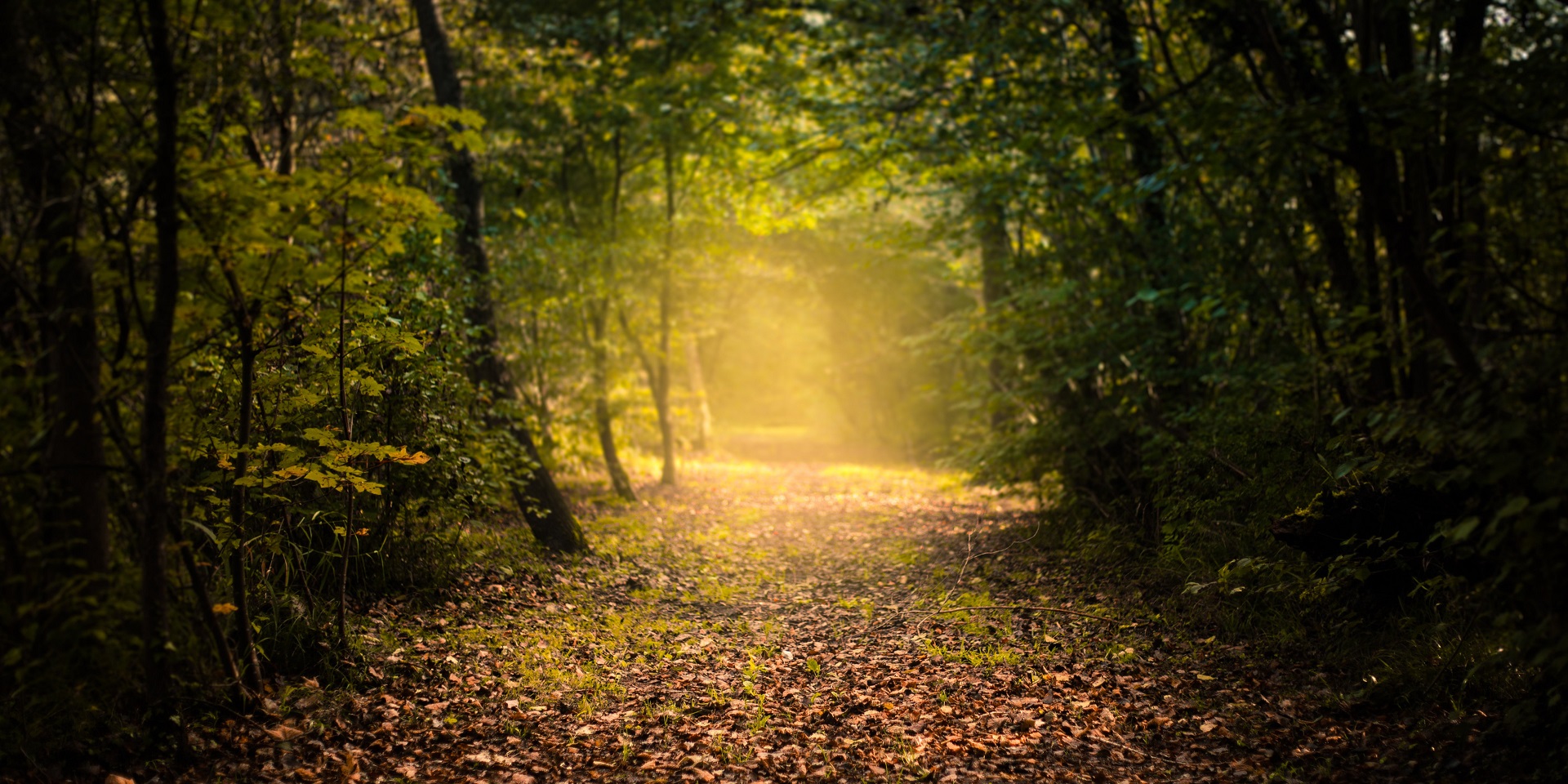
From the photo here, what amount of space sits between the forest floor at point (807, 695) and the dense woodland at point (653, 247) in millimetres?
337

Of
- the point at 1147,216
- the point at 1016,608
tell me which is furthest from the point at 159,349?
the point at 1147,216

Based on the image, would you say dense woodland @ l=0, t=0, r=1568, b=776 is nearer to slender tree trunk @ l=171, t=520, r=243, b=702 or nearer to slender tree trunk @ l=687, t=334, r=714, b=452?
slender tree trunk @ l=171, t=520, r=243, b=702

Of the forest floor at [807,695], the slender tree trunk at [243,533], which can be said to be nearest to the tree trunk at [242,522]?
the slender tree trunk at [243,533]

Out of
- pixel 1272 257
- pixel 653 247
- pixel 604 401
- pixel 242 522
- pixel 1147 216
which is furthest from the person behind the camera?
pixel 604 401

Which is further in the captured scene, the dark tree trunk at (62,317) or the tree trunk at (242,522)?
the tree trunk at (242,522)

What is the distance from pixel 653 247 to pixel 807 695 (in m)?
9.47

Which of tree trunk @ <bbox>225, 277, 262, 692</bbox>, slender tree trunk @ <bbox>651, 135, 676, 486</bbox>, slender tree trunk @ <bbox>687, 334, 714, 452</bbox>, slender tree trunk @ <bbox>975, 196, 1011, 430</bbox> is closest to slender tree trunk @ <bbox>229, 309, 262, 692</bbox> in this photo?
tree trunk @ <bbox>225, 277, 262, 692</bbox>

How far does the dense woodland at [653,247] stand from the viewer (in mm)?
3516

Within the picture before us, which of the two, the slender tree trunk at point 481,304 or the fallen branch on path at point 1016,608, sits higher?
the slender tree trunk at point 481,304

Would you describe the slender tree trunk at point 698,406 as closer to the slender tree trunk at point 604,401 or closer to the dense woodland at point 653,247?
the slender tree trunk at point 604,401

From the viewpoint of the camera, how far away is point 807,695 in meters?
5.17

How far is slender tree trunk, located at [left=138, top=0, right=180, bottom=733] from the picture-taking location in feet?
11.2

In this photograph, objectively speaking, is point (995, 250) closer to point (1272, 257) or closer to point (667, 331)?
point (1272, 257)

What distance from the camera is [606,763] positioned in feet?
13.9
